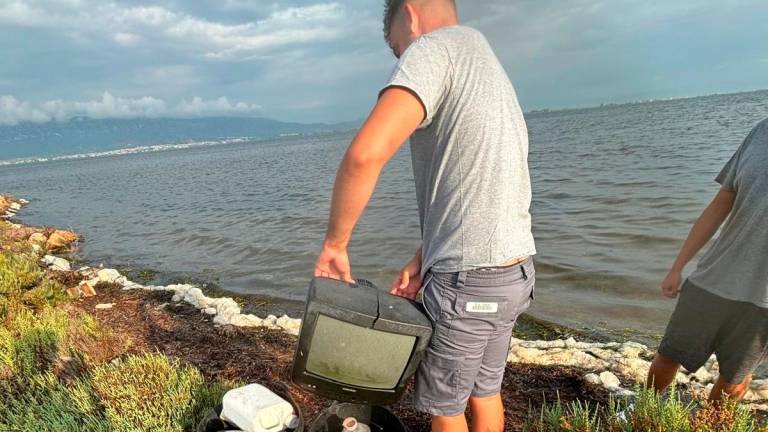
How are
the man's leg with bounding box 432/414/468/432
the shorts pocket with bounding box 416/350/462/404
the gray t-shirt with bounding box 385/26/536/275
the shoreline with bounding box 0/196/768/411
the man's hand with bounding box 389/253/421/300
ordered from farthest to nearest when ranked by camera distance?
the shoreline with bounding box 0/196/768/411 → the man's hand with bounding box 389/253/421/300 → the man's leg with bounding box 432/414/468/432 → the shorts pocket with bounding box 416/350/462/404 → the gray t-shirt with bounding box 385/26/536/275

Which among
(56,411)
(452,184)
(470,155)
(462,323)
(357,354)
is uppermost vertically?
(470,155)

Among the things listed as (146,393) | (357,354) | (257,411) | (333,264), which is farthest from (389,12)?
(146,393)

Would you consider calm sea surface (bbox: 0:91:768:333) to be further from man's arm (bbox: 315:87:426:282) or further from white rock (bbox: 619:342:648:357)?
man's arm (bbox: 315:87:426:282)

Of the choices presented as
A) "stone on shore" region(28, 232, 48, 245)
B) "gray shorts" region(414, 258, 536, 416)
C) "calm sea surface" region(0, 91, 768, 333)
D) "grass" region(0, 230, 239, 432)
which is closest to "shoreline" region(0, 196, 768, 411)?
"calm sea surface" region(0, 91, 768, 333)

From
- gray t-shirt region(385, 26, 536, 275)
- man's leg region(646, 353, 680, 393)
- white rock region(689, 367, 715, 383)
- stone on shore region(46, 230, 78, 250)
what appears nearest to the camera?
gray t-shirt region(385, 26, 536, 275)

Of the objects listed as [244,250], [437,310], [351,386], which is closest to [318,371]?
[351,386]

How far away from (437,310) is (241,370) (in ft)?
9.90

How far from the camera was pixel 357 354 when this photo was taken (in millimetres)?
2244

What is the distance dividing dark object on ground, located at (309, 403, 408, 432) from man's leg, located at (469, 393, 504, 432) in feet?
1.66

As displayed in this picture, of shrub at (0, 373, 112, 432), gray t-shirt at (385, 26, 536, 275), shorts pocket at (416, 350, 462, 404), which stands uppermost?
gray t-shirt at (385, 26, 536, 275)

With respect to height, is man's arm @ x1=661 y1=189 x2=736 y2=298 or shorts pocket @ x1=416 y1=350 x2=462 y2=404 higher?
man's arm @ x1=661 y1=189 x2=736 y2=298

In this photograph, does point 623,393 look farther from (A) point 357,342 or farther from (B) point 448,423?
(A) point 357,342

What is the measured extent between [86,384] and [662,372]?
4320mm

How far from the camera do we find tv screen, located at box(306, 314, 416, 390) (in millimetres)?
2133
